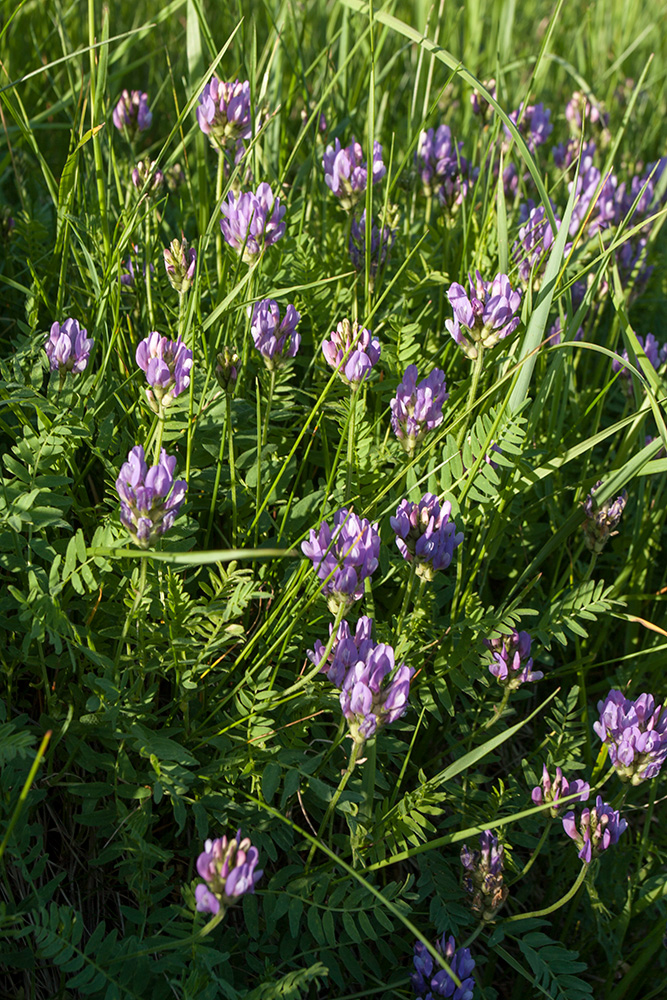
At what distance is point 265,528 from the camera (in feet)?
5.47

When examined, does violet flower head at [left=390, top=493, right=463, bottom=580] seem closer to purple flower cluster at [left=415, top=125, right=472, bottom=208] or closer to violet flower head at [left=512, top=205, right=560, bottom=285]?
violet flower head at [left=512, top=205, right=560, bottom=285]

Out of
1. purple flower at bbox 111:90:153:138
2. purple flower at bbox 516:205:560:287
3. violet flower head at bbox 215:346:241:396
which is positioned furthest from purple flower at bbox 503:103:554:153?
violet flower head at bbox 215:346:241:396

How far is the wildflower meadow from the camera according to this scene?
1.34 metres

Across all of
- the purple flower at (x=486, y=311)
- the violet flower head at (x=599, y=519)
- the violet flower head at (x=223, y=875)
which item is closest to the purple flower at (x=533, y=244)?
the purple flower at (x=486, y=311)

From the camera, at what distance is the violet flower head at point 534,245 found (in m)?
1.91

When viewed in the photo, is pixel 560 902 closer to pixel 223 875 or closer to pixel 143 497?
pixel 223 875

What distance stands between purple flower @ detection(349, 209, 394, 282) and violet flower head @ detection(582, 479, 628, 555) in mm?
666

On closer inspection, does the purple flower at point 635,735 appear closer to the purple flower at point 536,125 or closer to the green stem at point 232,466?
the green stem at point 232,466

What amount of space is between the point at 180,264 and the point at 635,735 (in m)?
1.15

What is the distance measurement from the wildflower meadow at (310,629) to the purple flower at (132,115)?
23 centimetres

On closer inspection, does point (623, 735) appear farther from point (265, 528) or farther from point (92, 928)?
point (92, 928)

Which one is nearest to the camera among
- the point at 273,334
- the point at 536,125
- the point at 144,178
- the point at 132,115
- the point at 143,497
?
the point at 143,497

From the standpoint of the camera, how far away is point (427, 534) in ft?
4.67

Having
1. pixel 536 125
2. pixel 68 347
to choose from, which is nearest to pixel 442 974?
pixel 68 347
